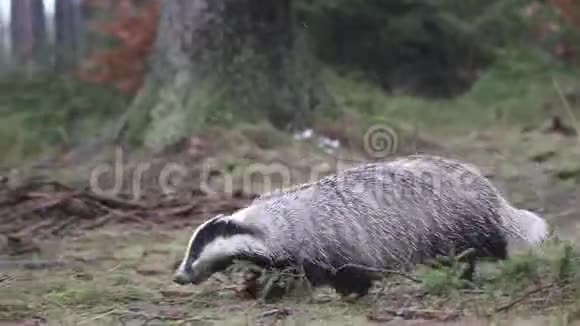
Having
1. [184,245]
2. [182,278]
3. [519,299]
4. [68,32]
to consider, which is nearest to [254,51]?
[184,245]

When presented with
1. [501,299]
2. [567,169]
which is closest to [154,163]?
[567,169]

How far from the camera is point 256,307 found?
471cm

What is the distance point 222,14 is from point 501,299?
6267mm

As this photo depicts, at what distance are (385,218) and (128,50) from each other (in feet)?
33.3

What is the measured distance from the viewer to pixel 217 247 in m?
4.81

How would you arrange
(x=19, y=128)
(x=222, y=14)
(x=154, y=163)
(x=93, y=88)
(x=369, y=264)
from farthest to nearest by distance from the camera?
(x=93, y=88) < (x=19, y=128) < (x=222, y=14) < (x=154, y=163) < (x=369, y=264)

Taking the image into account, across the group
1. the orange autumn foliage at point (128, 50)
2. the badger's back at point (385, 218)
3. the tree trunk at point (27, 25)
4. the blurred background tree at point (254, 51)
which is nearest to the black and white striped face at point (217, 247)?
the badger's back at point (385, 218)

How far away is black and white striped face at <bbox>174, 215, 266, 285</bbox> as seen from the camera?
190 inches

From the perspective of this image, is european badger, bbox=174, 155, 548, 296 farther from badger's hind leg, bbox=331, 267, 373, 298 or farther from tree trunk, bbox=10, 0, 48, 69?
tree trunk, bbox=10, 0, 48, 69

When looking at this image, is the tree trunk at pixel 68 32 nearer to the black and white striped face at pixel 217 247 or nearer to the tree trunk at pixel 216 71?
the tree trunk at pixel 216 71

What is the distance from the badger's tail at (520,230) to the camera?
17.0ft

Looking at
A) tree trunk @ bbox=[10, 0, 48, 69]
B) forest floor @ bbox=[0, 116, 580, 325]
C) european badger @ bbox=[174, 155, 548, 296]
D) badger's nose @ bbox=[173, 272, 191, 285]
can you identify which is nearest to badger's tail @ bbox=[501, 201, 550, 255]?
european badger @ bbox=[174, 155, 548, 296]

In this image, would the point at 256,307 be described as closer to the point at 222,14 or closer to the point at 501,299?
the point at 501,299

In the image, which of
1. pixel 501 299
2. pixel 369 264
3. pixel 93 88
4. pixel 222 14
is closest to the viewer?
pixel 501 299
